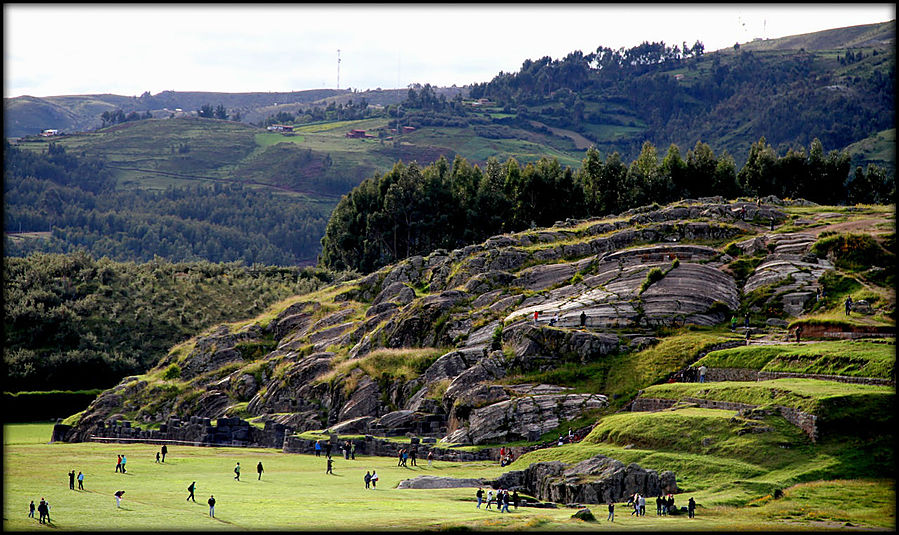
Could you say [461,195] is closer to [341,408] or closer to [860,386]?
[341,408]

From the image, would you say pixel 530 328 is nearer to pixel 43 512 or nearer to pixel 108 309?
pixel 43 512

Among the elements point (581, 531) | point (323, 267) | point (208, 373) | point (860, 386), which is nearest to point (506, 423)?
point (860, 386)

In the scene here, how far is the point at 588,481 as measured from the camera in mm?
50562

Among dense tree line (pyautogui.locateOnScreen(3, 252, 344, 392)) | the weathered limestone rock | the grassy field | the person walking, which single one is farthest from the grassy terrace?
dense tree line (pyautogui.locateOnScreen(3, 252, 344, 392))

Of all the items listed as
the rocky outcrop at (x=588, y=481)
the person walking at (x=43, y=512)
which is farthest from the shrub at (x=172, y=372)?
the person walking at (x=43, y=512)

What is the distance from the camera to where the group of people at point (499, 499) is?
152 ft

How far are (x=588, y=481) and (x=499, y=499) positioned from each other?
649 centimetres

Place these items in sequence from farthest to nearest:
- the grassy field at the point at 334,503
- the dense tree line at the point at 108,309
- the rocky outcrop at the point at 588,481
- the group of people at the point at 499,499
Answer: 1. the dense tree line at the point at 108,309
2. the rocky outcrop at the point at 588,481
3. the group of people at the point at 499,499
4. the grassy field at the point at 334,503

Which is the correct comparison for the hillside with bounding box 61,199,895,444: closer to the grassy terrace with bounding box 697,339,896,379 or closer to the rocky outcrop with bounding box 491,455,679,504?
the grassy terrace with bounding box 697,339,896,379

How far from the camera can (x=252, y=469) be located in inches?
2564

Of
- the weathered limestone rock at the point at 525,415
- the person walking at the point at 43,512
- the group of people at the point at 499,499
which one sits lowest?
the weathered limestone rock at the point at 525,415

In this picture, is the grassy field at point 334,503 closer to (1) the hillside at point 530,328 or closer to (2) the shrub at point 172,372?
(1) the hillside at point 530,328

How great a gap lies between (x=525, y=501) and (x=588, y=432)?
55.9ft

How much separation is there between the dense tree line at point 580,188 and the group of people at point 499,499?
83.8 metres
